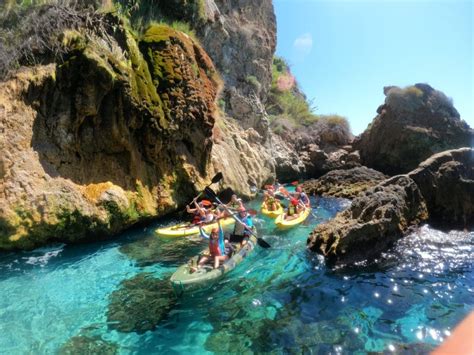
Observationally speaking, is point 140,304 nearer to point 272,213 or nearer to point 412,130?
point 272,213

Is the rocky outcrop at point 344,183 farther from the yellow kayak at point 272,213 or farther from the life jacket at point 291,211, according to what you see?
the life jacket at point 291,211

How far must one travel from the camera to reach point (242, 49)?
2522 cm

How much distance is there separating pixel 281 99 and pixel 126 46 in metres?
22.5

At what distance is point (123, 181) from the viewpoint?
11203 mm

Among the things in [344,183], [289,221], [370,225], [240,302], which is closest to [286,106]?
[344,183]

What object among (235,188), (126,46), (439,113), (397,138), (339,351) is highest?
(126,46)

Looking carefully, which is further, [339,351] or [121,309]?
[121,309]

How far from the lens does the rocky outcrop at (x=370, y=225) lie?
8500 millimetres

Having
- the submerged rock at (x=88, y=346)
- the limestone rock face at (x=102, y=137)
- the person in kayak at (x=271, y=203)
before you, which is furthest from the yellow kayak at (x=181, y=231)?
the submerged rock at (x=88, y=346)

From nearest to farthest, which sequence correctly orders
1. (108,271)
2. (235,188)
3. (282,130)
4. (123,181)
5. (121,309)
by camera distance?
(121,309) < (108,271) < (123,181) < (235,188) < (282,130)

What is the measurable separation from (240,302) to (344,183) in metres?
15.4

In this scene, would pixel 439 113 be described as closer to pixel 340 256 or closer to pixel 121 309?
pixel 340 256

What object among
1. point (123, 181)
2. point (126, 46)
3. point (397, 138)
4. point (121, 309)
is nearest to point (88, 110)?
point (123, 181)

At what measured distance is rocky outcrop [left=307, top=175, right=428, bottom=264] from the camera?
8.50 metres
